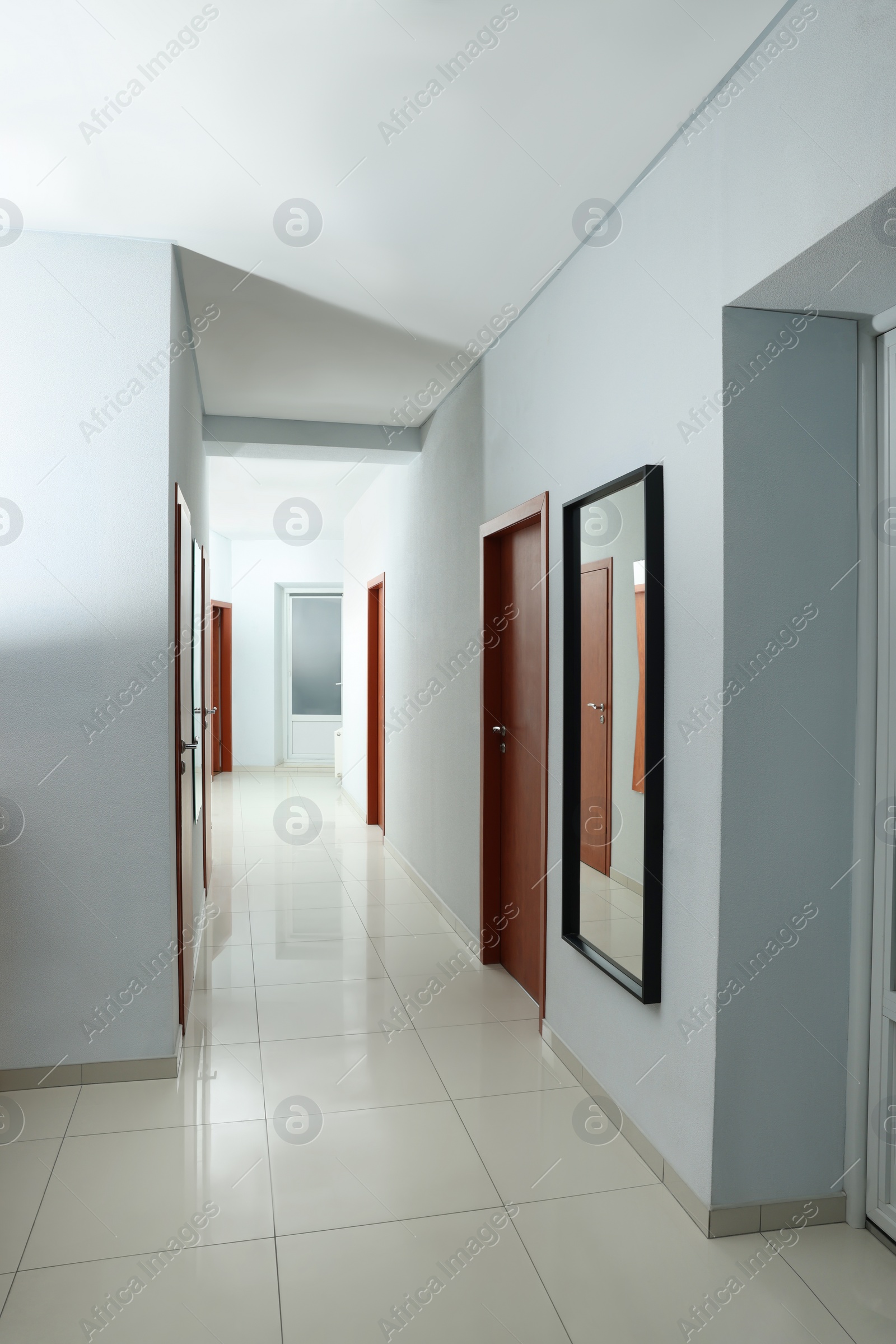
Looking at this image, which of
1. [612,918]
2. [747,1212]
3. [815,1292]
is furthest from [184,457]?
[815,1292]

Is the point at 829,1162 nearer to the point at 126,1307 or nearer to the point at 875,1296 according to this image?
the point at 875,1296

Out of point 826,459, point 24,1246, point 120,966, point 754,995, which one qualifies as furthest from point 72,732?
point 826,459

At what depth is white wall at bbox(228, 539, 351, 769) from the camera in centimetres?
1073

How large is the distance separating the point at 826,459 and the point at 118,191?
84.5 inches

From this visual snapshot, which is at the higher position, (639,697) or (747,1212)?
(639,697)

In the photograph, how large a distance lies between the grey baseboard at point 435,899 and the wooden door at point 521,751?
22cm

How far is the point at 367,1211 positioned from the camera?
2.22 meters

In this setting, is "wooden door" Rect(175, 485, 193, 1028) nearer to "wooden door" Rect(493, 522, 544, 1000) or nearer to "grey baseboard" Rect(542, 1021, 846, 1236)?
"wooden door" Rect(493, 522, 544, 1000)

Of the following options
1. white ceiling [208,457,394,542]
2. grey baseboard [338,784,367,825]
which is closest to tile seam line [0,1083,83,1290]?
white ceiling [208,457,394,542]

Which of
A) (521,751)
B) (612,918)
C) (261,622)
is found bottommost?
(612,918)

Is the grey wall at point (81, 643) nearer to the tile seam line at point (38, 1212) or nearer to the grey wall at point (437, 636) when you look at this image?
the tile seam line at point (38, 1212)

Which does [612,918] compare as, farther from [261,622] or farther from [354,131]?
[261,622]

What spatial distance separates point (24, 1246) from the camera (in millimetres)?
2082

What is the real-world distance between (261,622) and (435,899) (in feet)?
21.3
